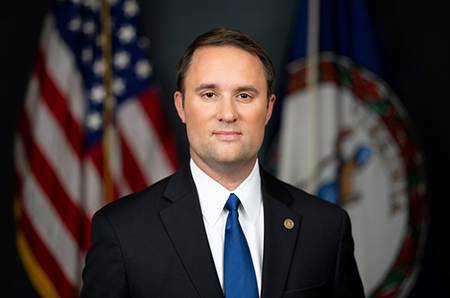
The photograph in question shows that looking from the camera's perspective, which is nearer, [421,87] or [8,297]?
[8,297]

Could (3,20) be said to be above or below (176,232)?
above

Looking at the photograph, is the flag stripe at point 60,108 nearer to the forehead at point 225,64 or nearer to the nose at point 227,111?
the forehead at point 225,64

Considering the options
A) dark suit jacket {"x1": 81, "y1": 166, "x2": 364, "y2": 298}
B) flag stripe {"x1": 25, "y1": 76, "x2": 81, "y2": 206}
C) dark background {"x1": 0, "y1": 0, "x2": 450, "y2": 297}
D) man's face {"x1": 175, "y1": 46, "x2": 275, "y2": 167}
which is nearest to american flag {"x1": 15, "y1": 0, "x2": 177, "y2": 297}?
flag stripe {"x1": 25, "y1": 76, "x2": 81, "y2": 206}

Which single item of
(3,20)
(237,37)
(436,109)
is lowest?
(436,109)

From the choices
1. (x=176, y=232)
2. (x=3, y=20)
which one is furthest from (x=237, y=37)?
(x=3, y=20)

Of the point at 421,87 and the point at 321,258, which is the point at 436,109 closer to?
the point at 421,87

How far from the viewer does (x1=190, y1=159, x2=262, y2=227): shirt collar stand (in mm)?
1350

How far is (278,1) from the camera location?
342 cm

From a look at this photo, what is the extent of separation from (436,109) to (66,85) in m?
2.70

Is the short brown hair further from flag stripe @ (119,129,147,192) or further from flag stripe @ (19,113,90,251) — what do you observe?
flag stripe @ (19,113,90,251)

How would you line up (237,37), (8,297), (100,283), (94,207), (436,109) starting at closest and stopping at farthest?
1. (100,283)
2. (237,37)
3. (94,207)
4. (8,297)
5. (436,109)

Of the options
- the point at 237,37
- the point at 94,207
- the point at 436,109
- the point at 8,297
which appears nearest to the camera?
the point at 237,37

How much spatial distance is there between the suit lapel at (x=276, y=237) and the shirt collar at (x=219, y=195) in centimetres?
4

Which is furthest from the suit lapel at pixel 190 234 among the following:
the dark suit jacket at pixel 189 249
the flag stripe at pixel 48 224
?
the flag stripe at pixel 48 224
